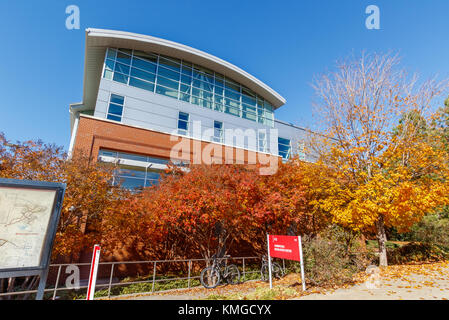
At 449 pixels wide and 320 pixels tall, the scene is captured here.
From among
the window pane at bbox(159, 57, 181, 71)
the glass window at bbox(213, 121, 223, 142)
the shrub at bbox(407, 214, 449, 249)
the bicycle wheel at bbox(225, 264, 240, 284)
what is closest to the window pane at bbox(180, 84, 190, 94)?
the window pane at bbox(159, 57, 181, 71)

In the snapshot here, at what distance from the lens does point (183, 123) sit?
18.2m

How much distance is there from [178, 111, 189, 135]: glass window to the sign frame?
1389 centimetres

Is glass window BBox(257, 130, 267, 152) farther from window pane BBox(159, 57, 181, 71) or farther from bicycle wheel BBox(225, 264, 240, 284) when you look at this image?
bicycle wheel BBox(225, 264, 240, 284)

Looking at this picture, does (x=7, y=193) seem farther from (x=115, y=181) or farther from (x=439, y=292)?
(x=439, y=292)

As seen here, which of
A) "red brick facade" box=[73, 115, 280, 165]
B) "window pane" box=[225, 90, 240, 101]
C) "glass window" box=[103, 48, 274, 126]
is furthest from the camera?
"window pane" box=[225, 90, 240, 101]

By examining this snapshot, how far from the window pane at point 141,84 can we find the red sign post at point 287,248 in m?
14.4

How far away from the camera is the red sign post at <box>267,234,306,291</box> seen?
684cm

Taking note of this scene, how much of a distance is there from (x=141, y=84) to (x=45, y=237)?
1548 centimetres

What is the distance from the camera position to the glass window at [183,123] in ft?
58.6

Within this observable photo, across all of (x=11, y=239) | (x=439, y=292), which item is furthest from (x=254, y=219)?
(x=11, y=239)

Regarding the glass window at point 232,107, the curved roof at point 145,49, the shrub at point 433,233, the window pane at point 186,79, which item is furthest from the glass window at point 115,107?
the shrub at point 433,233
